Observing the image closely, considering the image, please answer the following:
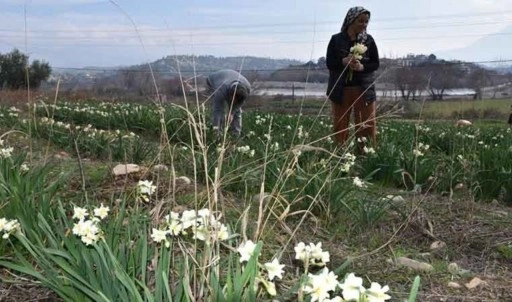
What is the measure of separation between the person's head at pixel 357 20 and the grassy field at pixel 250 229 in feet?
4.02

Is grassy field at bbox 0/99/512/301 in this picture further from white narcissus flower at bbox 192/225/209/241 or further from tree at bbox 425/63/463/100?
tree at bbox 425/63/463/100

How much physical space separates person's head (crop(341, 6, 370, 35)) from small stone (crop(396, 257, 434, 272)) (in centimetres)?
336

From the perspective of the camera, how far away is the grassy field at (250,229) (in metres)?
1.65

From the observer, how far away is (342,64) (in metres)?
5.46

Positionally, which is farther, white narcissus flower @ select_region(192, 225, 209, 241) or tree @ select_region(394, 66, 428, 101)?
tree @ select_region(394, 66, 428, 101)

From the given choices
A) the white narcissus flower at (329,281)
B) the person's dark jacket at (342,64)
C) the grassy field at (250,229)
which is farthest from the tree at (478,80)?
the white narcissus flower at (329,281)

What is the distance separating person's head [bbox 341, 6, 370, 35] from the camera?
5410mm

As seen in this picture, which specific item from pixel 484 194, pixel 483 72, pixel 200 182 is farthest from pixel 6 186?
pixel 483 72

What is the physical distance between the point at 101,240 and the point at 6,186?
92 centimetres

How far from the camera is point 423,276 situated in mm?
2375

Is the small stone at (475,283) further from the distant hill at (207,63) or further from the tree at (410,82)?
the tree at (410,82)

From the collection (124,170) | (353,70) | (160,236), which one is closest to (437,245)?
(160,236)

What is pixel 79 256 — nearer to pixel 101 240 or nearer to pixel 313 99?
pixel 101 240

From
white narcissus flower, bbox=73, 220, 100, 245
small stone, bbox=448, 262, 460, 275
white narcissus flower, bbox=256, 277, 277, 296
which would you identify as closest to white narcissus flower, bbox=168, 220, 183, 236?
white narcissus flower, bbox=73, 220, 100, 245
